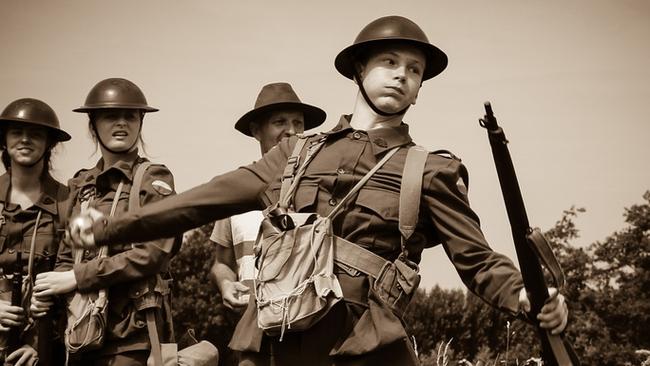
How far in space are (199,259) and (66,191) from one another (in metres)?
22.3

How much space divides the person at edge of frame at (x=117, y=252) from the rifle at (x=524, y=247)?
10.0 ft

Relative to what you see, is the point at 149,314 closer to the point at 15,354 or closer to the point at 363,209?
the point at 15,354

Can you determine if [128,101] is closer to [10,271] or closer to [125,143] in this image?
[125,143]

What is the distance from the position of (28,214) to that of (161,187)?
1.44 m

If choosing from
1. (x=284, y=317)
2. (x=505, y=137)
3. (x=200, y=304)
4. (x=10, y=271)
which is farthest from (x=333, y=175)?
(x=200, y=304)

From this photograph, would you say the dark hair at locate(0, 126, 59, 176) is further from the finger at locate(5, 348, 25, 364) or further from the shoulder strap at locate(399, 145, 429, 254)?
the shoulder strap at locate(399, 145, 429, 254)

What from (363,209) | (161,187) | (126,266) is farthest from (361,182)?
(161,187)

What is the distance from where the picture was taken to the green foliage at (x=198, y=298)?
2867 centimetres

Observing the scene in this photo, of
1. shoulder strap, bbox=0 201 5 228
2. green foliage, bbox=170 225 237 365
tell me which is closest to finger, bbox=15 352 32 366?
shoulder strap, bbox=0 201 5 228

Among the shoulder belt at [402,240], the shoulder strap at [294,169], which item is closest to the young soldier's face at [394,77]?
the shoulder strap at [294,169]

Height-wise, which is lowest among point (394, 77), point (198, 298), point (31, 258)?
point (31, 258)

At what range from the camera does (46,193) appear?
845cm

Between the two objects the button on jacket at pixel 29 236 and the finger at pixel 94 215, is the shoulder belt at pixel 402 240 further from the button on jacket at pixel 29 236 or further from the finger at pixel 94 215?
the button on jacket at pixel 29 236

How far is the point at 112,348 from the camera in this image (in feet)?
23.5
